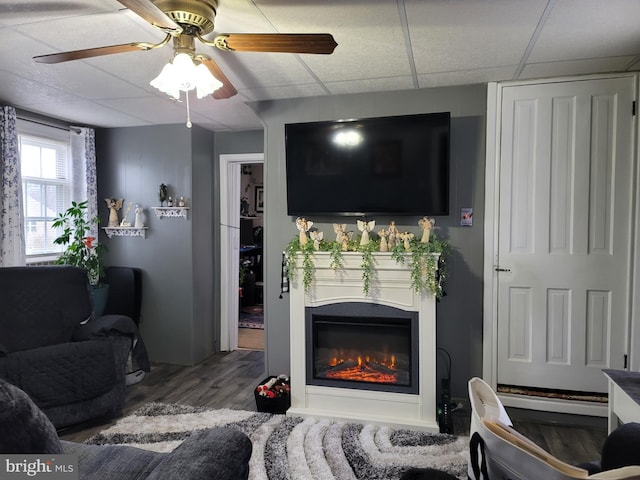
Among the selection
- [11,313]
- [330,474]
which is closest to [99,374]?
[11,313]

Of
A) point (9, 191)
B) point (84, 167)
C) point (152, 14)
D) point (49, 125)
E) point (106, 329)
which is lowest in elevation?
point (106, 329)

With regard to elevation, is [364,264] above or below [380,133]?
below

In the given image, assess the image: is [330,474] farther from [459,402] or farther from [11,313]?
[11,313]

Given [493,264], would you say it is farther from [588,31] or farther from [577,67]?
[588,31]

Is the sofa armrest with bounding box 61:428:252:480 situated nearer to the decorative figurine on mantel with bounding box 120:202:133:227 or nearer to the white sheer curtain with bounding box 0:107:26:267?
the white sheer curtain with bounding box 0:107:26:267

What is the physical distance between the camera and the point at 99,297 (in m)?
3.88

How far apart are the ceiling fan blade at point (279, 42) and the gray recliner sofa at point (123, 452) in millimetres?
1400

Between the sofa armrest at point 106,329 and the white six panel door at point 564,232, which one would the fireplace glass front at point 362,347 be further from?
the sofa armrest at point 106,329

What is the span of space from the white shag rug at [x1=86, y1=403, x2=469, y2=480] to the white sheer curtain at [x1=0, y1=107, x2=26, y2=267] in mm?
1690

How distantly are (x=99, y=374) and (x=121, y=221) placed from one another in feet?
6.26

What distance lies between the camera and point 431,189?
2.90 metres

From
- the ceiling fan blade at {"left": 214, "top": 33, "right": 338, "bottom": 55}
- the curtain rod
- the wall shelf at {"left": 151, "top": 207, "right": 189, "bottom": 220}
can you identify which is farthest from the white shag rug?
the curtain rod

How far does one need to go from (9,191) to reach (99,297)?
3.83ft

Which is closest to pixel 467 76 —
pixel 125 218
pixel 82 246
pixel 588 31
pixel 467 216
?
pixel 588 31
